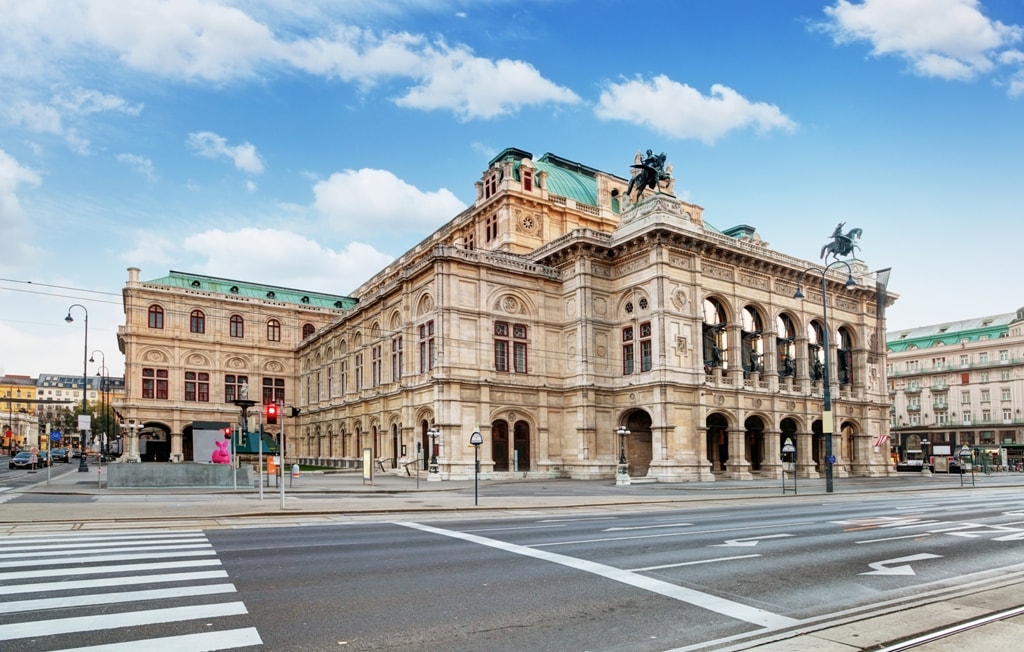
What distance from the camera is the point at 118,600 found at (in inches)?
359

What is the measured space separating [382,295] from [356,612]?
50.1 meters

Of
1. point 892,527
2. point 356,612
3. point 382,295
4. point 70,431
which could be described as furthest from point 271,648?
point 70,431

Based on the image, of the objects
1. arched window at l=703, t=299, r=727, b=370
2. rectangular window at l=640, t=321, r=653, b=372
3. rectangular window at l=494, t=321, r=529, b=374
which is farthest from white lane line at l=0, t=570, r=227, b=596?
arched window at l=703, t=299, r=727, b=370

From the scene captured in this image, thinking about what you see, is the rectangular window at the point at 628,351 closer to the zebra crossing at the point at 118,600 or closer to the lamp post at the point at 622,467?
the lamp post at the point at 622,467

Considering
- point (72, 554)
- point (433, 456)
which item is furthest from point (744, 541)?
point (433, 456)

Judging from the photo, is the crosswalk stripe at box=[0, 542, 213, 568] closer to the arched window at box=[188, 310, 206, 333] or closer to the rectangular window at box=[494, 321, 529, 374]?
the rectangular window at box=[494, 321, 529, 374]

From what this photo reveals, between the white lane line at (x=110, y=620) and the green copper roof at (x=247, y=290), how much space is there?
7938cm

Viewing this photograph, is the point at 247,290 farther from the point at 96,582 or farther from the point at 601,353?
the point at 96,582

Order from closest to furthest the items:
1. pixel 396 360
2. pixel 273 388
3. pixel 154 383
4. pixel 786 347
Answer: pixel 396 360 → pixel 786 347 → pixel 154 383 → pixel 273 388

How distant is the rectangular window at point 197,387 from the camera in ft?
263

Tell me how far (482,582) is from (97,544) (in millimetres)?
8389

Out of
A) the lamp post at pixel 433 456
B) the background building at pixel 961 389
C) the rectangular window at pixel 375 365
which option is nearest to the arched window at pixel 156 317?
the rectangular window at pixel 375 365

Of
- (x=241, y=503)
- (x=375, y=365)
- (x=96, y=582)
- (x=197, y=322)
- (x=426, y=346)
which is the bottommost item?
(x=241, y=503)

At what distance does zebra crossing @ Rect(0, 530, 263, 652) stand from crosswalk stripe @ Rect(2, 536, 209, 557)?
0.04 meters
